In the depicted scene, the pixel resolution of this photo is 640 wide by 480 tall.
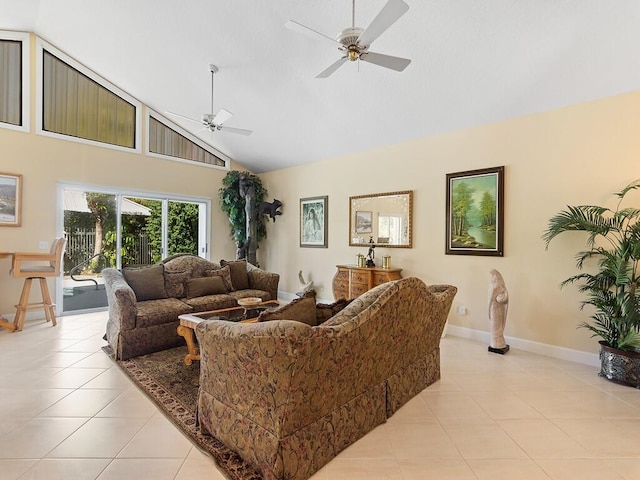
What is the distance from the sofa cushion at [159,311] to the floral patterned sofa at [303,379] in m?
1.86

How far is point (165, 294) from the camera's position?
14.3 feet

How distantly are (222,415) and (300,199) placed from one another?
5057 mm

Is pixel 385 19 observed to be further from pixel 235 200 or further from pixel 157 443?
pixel 235 200

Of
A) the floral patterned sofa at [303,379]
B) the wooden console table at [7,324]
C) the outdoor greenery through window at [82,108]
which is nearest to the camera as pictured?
the floral patterned sofa at [303,379]

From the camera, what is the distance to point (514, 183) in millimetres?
3998

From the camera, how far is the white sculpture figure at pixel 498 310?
368 centimetres

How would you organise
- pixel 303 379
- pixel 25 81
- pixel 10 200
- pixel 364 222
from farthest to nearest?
pixel 364 222, pixel 25 81, pixel 10 200, pixel 303 379

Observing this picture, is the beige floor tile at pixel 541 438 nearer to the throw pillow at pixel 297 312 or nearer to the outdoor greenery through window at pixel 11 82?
the throw pillow at pixel 297 312

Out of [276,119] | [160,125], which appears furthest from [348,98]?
[160,125]

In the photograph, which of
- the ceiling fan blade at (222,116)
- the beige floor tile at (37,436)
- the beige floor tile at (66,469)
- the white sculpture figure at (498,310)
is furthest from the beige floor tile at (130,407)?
the white sculpture figure at (498,310)

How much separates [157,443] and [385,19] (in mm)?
3171

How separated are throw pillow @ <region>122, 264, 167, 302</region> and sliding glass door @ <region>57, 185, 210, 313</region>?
75.8 inches

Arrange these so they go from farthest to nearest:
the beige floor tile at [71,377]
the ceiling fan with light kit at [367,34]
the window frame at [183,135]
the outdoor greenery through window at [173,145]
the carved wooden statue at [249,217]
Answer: the carved wooden statue at [249,217], the outdoor greenery through window at [173,145], the window frame at [183,135], the beige floor tile at [71,377], the ceiling fan with light kit at [367,34]

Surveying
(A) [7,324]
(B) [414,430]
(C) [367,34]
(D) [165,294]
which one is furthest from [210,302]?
(C) [367,34]
